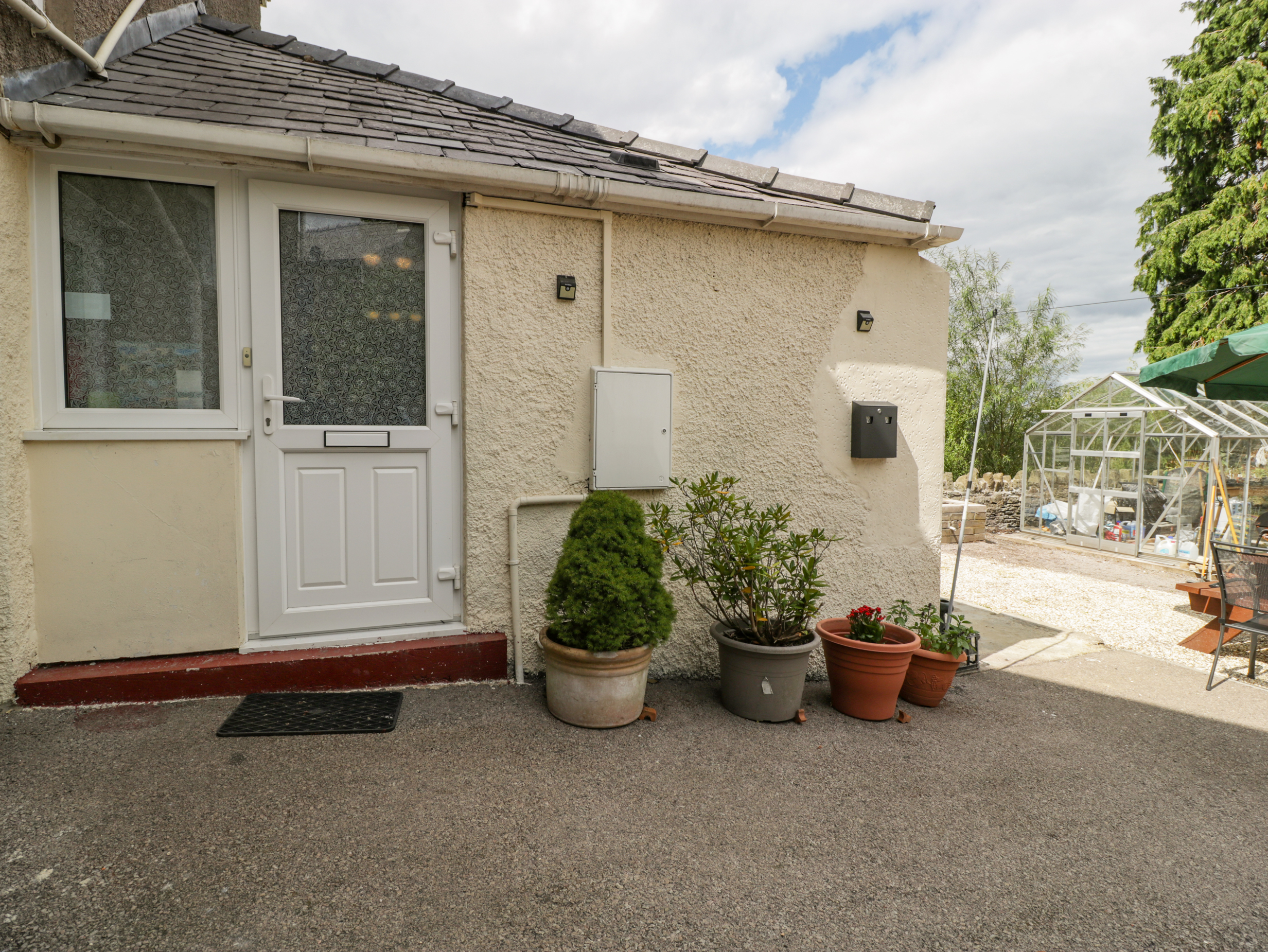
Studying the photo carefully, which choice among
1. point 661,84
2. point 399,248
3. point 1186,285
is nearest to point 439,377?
point 399,248

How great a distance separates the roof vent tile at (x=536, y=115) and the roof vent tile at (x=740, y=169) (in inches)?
39.0

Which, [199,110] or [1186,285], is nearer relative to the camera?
[199,110]

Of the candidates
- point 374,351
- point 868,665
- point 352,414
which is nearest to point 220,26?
point 374,351

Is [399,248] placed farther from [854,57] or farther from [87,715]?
[854,57]

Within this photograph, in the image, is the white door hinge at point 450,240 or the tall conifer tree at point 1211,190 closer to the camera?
the white door hinge at point 450,240

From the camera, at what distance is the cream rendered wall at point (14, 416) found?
2.78 metres

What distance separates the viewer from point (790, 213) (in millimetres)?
3791

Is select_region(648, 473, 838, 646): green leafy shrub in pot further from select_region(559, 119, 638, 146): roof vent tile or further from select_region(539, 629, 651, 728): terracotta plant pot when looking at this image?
select_region(559, 119, 638, 146): roof vent tile

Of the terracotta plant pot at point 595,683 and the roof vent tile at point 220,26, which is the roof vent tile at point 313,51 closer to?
the roof vent tile at point 220,26

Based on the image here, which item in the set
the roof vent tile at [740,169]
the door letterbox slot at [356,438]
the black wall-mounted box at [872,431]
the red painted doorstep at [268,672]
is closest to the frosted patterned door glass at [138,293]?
the door letterbox slot at [356,438]

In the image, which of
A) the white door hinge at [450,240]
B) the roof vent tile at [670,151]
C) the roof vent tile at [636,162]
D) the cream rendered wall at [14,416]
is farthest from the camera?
the roof vent tile at [670,151]

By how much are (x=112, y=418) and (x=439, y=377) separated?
153 centimetres

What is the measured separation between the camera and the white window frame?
296 cm

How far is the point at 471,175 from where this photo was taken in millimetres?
3250
